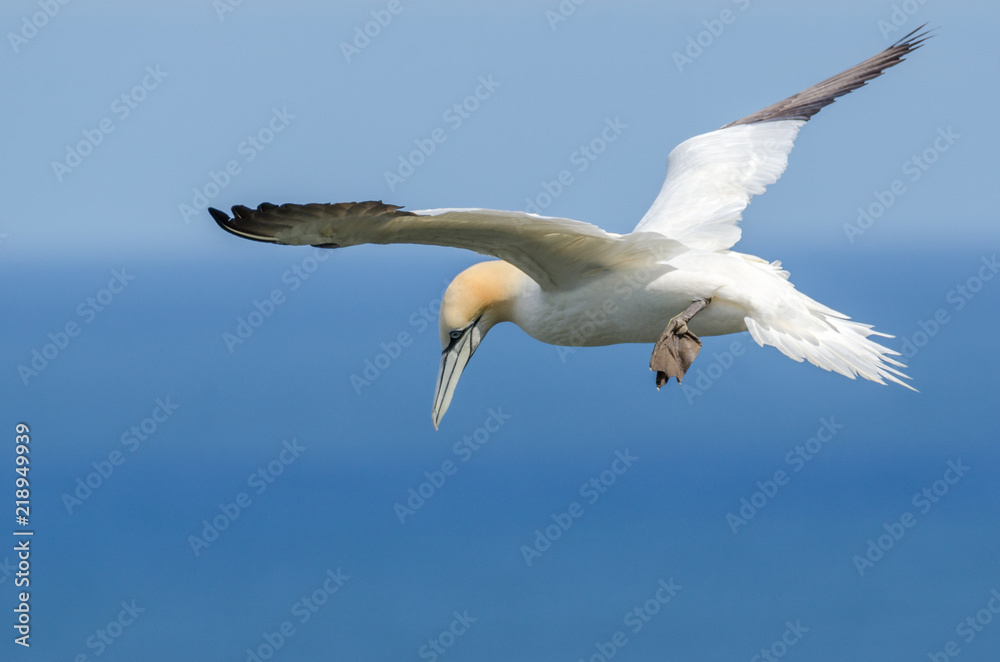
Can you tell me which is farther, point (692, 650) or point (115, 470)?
point (115, 470)

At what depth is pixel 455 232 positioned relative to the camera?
17.6 ft

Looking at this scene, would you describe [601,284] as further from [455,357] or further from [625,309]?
[455,357]

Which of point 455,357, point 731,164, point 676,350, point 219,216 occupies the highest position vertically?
point 731,164

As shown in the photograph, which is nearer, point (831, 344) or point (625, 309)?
point (831, 344)

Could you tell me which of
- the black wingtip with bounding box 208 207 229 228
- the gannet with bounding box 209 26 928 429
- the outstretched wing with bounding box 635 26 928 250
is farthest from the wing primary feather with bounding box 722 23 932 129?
the black wingtip with bounding box 208 207 229 228

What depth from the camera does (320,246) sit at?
5281mm

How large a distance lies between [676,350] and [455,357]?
1541mm

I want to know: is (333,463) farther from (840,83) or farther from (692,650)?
(840,83)

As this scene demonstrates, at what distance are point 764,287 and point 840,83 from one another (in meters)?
3.84

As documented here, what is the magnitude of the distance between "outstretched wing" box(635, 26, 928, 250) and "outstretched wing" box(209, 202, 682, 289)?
107cm

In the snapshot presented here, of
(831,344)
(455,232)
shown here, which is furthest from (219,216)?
(831,344)

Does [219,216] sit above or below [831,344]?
below

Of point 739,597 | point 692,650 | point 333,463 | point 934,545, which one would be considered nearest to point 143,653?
point 692,650

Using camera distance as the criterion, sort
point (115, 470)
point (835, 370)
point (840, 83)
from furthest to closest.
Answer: point (115, 470)
point (840, 83)
point (835, 370)
